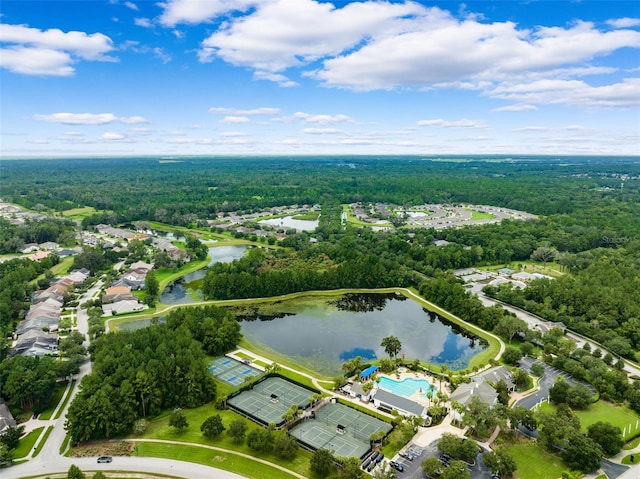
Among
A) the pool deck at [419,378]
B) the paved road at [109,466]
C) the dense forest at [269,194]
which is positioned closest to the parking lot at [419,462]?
the pool deck at [419,378]

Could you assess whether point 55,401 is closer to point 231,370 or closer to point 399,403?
point 231,370

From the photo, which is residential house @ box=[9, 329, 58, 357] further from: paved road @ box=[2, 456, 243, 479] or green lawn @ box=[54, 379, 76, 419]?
paved road @ box=[2, 456, 243, 479]

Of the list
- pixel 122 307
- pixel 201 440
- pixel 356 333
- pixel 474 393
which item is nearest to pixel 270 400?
pixel 201 440

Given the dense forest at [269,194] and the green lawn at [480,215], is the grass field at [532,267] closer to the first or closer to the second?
the green lawn at [480,215]

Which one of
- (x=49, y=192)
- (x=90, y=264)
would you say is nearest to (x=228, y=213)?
(x=90, y=264)

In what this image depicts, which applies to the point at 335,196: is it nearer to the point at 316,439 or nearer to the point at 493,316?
the point at 493,316
